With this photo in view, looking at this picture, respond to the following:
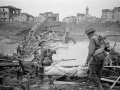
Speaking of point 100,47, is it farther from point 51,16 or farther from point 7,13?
point 51,16

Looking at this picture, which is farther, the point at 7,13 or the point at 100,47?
the point at 7,13

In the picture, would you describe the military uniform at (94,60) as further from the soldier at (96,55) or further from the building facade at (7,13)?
the building facade at (7,13)

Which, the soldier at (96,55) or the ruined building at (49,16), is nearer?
the soldier at (96,55)

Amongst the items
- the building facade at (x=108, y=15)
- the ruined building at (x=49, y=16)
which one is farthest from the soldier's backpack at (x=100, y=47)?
the ruined building at (x=49, y=16)

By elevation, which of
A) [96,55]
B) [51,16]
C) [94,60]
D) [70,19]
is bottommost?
[94,60]

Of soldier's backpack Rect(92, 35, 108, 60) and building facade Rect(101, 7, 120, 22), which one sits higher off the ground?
building facade Rect(101, 7, 120, 22)

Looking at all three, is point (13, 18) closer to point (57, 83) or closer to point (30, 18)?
point (30, 18)

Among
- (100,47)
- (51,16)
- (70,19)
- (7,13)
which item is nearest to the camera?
(100,47)

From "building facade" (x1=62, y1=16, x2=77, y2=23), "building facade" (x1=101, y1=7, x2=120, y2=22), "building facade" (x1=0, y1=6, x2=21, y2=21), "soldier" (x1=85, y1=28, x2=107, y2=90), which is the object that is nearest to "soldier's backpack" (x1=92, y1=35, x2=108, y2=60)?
"soldier" (x1=85, y1=28, x2=107, y2=90)

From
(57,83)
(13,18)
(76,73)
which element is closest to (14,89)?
(57,83)

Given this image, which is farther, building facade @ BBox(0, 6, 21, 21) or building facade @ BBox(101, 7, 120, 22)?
building facade @ BBox(0, 6, 21, 21)

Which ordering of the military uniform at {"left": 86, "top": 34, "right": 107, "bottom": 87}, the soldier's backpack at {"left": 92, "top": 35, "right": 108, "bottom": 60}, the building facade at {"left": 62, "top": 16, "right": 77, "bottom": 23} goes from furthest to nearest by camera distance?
the building facade at {"left": 62, "top": 16, "right": 77, "bottom": 23}, the military uniform at {"left": 86, "top": 34, "right": 107, "bottom": 87}, the soldier's backpack at {"left": 92, "top": 35, "right": 108, "bottom": 60}

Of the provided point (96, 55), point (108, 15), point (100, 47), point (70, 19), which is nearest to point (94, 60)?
point (96, 55)

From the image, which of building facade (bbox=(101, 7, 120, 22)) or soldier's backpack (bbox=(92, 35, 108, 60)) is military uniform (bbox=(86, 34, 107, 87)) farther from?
building facade (bbox=(101, 7, 120, 22))
